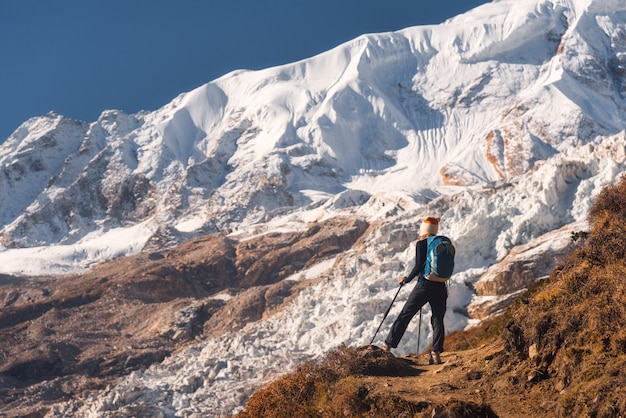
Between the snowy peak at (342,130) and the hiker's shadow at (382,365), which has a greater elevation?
the hiker's shadow at (382,365)

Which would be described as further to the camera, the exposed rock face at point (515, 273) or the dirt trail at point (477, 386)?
the exposed rock face at point (515, 273)

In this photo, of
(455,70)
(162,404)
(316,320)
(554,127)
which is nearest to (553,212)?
(316,320)

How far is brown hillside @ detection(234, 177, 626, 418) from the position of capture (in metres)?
6.35

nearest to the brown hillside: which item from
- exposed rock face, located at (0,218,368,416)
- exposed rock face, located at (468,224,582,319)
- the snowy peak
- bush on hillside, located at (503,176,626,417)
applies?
bush on hillside, located at (503,176,626,417)

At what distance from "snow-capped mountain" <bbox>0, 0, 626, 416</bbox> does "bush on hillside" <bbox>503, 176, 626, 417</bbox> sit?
4417 centimetres

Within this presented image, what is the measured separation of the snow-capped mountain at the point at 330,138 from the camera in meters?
96.6

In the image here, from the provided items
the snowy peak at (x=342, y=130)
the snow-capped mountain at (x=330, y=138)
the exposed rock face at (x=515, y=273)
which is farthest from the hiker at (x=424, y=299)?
the snowy peak at (x=342, y=130)

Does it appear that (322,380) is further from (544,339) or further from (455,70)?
(455,70)

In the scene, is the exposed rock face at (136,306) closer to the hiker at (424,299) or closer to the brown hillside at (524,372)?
the hiker at (424,299)

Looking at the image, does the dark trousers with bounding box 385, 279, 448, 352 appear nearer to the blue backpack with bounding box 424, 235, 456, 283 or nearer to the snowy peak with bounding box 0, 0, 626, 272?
the blue backpack with bounding box 424, 235, 456, 283

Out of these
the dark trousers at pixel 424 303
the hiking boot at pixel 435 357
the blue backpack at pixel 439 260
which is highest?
the blue backpack at pixel 439 260

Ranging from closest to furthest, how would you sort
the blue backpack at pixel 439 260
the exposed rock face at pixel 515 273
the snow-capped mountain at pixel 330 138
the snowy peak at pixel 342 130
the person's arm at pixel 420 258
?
1. the blue backpack at pixel 439 260
2. the person's arm at pixel 420 258
3. the exposed rock face at pixel 515 273
4. the snow-capped mountain at pixel 330 138
5. the snowy peak at pixel 342 130

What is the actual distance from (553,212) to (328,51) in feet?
373

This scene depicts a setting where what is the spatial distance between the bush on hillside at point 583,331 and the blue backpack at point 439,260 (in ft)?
2.92
